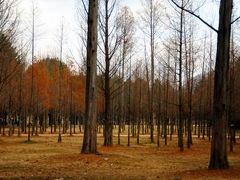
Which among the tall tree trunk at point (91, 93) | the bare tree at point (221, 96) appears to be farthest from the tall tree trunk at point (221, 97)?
the tall tree trunk at point (91, 93)

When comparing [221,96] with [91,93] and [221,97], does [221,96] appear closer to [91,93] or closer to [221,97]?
[221,97]

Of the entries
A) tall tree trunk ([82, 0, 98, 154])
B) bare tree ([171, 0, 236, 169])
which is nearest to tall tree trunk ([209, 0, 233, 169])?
bare tree ([171, 0, 236, 169])

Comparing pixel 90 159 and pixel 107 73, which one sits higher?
pixel 107 73

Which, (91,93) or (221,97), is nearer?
(221,97)

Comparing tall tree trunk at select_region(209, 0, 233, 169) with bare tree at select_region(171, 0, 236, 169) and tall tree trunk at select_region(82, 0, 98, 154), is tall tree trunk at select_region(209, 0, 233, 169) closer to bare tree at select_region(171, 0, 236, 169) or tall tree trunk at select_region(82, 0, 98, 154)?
bare tree at select_region(171, 0, 236, 169)

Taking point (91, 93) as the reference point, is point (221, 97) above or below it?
below

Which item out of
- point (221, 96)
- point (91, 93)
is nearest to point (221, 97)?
point (221, 96)

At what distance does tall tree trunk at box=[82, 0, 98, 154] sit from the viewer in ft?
58.4

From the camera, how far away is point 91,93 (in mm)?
17953

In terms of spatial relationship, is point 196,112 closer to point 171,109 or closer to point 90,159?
point 171,109

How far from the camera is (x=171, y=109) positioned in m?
45.9

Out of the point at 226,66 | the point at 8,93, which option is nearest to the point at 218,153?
the point at 226,66

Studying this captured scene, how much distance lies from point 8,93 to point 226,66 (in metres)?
27.7

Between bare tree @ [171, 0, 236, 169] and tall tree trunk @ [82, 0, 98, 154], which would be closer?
bare tree @ [171, 0, 236, 169]
